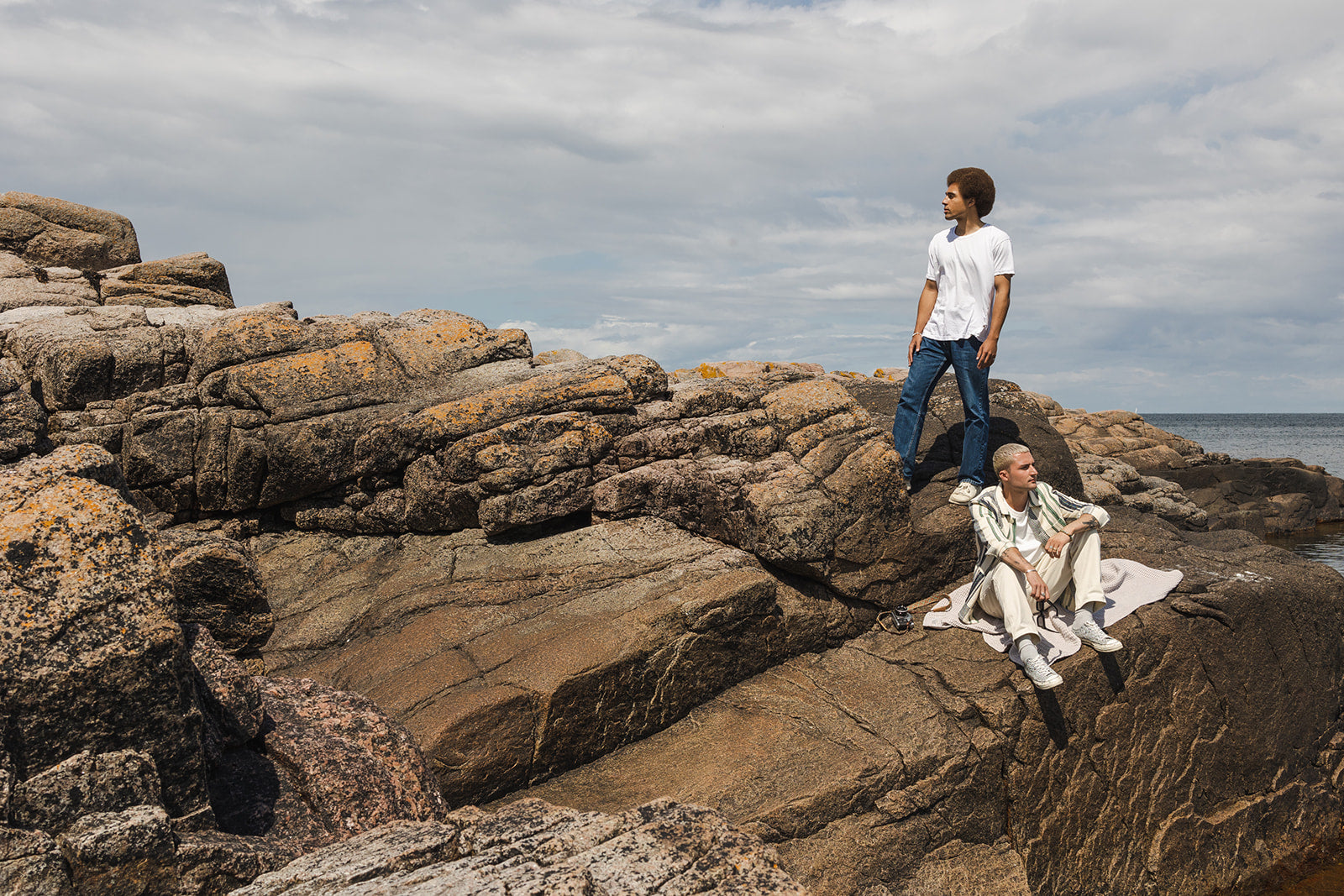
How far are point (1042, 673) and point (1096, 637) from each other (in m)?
0.68

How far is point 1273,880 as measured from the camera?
750 centimetres

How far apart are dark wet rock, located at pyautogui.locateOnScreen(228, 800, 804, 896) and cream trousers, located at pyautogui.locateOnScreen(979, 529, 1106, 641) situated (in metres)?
4.08

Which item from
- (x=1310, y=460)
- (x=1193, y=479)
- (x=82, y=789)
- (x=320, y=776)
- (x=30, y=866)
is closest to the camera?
(x=30, y=866)

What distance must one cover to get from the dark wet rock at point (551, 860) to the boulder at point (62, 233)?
52.7 ft

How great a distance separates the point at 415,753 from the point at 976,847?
410 cm

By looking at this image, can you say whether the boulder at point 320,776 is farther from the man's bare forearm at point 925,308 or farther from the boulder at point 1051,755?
the man's bare forearm at point 925,308

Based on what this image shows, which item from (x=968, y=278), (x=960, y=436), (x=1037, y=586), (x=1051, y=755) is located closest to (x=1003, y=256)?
(x=968, y=278)

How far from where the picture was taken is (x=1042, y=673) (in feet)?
21.1

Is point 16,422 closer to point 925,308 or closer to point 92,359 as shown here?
point 92,359

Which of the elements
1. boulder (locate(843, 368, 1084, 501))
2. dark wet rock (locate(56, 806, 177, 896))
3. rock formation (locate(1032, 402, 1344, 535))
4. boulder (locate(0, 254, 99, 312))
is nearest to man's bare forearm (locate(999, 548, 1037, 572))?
boulder (locate(843, 368, 1084, 501))

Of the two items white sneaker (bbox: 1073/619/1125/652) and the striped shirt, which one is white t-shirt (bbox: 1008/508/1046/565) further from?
white sneaker (bbox: 1073/619/1125/652)

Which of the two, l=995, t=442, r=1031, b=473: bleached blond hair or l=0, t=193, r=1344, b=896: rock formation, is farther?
l=995, t=442, r=1031, b=473: bleached blond hair

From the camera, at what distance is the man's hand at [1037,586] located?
641cm

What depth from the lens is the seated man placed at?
6.59m
